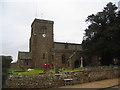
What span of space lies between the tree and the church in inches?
632

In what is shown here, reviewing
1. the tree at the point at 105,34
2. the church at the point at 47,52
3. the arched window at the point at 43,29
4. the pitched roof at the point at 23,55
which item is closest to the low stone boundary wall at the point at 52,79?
the tree at the point at 105,34

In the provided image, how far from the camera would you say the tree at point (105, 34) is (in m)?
22.7

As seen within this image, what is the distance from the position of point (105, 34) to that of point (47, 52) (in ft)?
85.3

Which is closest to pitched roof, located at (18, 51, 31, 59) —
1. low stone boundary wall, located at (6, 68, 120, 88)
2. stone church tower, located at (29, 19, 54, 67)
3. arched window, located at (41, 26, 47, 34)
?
stone church tower, located at (29, 19, 54, 67)

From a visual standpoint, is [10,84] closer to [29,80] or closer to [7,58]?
[29,80]

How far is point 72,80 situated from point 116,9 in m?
16.4

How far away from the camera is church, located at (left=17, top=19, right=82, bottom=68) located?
43594 mm

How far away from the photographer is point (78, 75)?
1656cm

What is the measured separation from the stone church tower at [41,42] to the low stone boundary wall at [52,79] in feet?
93.1

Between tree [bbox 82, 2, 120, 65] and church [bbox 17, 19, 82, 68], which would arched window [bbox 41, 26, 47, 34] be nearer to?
church [bbox 17, 19, 82, 68]

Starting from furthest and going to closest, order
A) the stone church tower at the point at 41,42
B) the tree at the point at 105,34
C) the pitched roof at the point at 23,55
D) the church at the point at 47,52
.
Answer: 1. the pitched roof at the point at 23,55
2. the stone church tower at the point at 41,42
3. the church at the point at 47,52
4. the tree at the point at 105,34

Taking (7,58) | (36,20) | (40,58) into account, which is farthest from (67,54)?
(7,58)

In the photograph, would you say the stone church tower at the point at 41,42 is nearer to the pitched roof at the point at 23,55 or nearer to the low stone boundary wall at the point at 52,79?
the pitched roof at the point at 23,55

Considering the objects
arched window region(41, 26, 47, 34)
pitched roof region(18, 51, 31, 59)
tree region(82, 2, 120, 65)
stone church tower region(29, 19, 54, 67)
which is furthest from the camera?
arched window region(41, 26, 47, 34)
